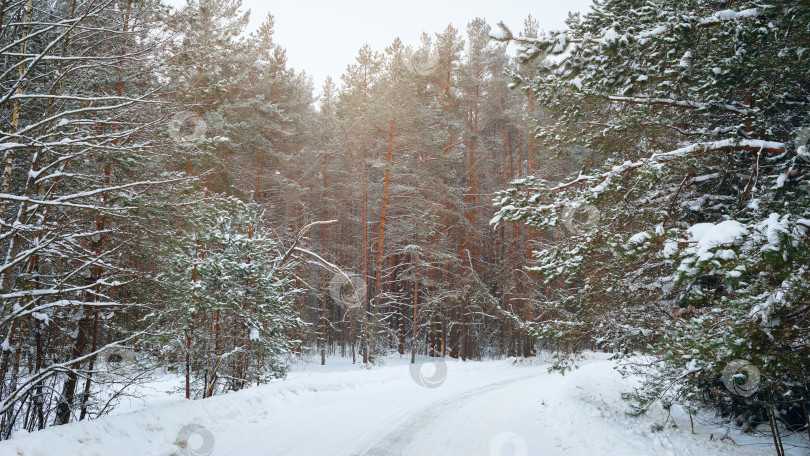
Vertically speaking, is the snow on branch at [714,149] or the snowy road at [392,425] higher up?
the snow on branch at [714,149]

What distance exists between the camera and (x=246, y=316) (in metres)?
9.45

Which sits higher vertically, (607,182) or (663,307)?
(607,182)

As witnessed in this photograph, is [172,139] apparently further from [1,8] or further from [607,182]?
[607,182]

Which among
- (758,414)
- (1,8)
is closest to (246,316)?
(1,8)

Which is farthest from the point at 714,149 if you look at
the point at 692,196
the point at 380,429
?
the point at 380,429

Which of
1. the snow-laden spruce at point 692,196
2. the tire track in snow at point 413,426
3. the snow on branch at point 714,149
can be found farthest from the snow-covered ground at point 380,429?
the snow on branch at point 714,149

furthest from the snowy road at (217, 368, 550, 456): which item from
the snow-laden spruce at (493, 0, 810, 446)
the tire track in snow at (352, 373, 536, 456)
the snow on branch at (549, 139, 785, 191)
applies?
the snow on branch at (549, 139, 785, 191)

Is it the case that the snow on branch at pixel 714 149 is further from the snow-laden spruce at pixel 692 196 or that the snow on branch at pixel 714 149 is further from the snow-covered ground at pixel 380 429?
the snow-covered ground at pixel 380 429

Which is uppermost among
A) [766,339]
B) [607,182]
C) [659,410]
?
[607,182]

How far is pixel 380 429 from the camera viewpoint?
22.0ft

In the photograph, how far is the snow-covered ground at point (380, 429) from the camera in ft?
16.7

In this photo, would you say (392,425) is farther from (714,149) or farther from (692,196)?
(692,196)

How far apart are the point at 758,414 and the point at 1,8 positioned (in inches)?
478

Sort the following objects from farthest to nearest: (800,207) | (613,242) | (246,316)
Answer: (246,316) → (613,242) → (800,207)
